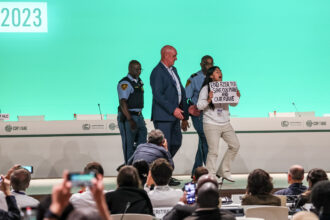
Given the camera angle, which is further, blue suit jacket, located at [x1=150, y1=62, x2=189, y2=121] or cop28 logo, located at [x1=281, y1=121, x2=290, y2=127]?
cop28 logo, located at [x1=281, y1=121, x2=290, y2=127]

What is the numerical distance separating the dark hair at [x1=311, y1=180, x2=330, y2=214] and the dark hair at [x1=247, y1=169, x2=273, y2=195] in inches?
42.1

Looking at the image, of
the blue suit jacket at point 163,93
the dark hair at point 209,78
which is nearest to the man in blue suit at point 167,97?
the blue suit jacket at point 163,93

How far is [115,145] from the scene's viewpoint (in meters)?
8.03

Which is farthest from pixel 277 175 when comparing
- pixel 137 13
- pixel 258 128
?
pixel 137 13

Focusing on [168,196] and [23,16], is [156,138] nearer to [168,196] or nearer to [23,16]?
[168,196]

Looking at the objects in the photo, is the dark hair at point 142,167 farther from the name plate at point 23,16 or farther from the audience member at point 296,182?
the name plate at point 23,16

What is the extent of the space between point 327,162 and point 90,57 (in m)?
4.46

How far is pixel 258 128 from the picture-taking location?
8.13 metres

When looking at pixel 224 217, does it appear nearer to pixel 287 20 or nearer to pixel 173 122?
pixel 173 122

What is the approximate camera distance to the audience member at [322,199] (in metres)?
2.94

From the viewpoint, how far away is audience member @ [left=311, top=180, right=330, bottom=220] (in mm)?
A: 2938

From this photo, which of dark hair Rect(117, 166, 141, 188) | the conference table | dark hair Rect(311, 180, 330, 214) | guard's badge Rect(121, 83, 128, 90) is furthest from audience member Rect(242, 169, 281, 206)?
the conference table

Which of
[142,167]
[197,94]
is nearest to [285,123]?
[197,94]

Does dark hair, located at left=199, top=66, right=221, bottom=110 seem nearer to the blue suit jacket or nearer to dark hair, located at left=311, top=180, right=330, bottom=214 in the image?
the blue suit jacket
